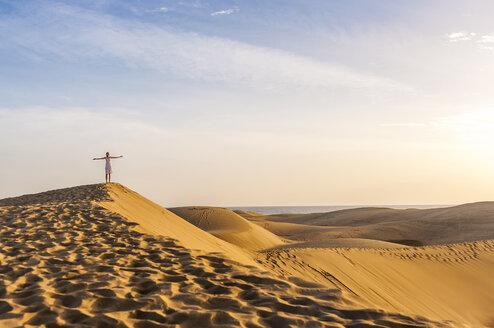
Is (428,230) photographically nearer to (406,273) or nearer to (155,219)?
(406,273)

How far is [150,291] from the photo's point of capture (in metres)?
4.30

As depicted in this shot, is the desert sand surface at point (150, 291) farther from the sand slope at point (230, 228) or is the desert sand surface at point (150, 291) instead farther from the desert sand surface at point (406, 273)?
the sand slope at point (230, 228)

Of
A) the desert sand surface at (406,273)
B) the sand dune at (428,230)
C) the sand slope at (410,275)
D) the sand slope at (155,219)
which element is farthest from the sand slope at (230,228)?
the sand dune at (428,230)

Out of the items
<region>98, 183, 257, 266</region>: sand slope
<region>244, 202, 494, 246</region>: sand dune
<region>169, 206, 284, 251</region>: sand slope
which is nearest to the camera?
<region>98, 183, 257, 266</region>: sand slope

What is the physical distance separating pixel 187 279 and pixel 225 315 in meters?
1.32

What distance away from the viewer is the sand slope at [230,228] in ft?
52.7

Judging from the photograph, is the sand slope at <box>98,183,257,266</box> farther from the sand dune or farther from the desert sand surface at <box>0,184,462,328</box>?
the sand dune

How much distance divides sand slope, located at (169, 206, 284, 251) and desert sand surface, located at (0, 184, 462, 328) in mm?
9055

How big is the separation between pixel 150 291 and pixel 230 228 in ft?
46.9

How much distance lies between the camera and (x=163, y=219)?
1171cm

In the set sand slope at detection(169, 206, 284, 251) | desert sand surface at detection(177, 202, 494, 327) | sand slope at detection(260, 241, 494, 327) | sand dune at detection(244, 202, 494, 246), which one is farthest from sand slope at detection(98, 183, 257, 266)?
sand dune at detection(244, 202, 494, 246)

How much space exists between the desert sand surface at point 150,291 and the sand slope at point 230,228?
29.7 feet

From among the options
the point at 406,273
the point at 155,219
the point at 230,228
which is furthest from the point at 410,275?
the point at 230,228

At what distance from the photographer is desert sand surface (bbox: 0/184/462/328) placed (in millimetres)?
3465
